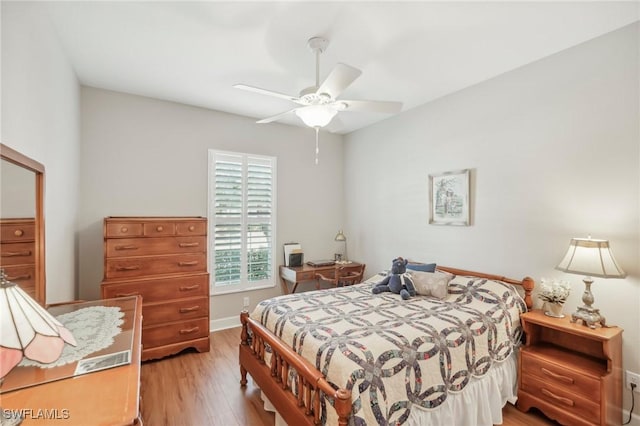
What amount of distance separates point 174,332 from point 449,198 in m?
3.35

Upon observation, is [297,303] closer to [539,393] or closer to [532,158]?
[539,393]

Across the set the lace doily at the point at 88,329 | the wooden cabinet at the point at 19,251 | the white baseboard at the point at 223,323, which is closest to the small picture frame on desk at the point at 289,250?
the white baseboard at the point at 223,323

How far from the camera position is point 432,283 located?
2906 millimetres

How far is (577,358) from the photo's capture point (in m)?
2.33

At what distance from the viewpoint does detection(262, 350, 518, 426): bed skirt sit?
190 cm

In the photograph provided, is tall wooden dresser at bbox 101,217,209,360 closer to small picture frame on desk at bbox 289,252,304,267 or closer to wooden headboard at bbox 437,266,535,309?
small picture frame on desk at bbox 289,252,304,267

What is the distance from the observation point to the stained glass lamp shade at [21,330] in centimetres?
90

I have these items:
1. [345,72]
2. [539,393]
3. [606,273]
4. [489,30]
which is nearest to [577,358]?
[539,393]

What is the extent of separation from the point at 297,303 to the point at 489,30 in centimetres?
266

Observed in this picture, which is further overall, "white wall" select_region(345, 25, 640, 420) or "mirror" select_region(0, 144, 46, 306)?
"white wall" select_region(345, 25, 640, 420)

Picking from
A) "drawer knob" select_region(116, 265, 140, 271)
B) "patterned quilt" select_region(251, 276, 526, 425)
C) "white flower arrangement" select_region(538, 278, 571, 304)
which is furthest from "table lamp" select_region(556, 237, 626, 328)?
"drawer knob" select_region(116, 265, 140, 271)

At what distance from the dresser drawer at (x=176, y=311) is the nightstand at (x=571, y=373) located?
3.09 m

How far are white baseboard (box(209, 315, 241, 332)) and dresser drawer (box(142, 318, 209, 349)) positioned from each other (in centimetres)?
64

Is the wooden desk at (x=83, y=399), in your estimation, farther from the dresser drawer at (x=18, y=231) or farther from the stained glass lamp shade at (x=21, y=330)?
the dresser drawer at (x=18, y=231)
